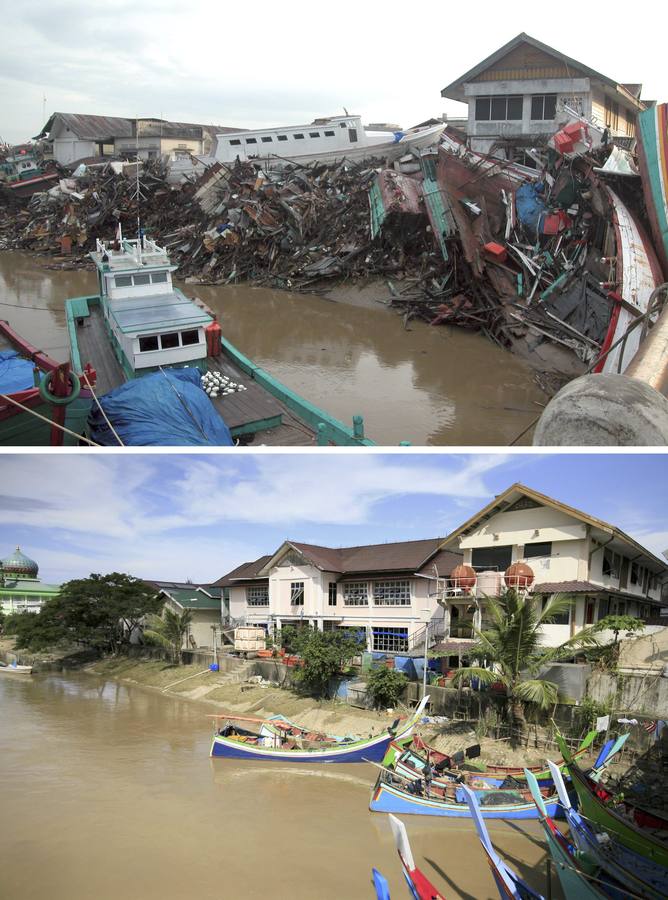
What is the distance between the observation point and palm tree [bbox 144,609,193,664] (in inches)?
523

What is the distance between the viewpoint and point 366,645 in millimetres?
11305

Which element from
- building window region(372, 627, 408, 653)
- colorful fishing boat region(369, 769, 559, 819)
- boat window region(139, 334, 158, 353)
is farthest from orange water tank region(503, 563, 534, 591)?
boat window region(139, 334, 158, 353)

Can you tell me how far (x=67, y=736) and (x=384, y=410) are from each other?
5975 millimetres

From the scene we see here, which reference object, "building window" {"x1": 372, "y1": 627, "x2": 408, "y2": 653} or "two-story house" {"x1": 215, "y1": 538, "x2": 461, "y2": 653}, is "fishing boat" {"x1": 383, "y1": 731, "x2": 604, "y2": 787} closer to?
"two-story house" {"x1": 215, "y1": 538, "x2": 461, "y2": 653}

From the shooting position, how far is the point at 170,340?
26.1 feet

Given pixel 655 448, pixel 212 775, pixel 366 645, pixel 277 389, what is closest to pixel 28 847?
pixel 212 775

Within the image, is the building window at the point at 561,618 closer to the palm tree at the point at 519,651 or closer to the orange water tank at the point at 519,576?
the orange water tank at the point at 519,576

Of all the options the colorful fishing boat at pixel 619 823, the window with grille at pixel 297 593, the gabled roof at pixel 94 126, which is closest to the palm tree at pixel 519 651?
the colorful fishing boat at pixel 619 823

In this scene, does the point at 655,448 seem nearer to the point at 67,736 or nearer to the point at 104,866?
the point at 104,866

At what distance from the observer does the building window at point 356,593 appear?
38.6ft

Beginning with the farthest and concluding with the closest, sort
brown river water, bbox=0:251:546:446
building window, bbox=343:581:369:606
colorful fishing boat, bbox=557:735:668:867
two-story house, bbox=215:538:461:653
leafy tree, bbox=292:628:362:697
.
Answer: building window, bbox=343:581:369:606 < two-story house, bbox=215:538:461:653 < brown river water, bbox=0:251:546:446 < leafy tree, bbox=292:628:362:697 < colorful fishing boat, bbox=557:735:668:867

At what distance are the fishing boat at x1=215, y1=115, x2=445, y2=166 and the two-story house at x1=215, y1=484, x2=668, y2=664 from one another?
47.4 ft

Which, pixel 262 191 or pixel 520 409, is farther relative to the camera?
pixel 262 191

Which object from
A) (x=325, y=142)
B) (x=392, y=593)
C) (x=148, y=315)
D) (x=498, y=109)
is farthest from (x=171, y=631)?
(x=325, y=142)
